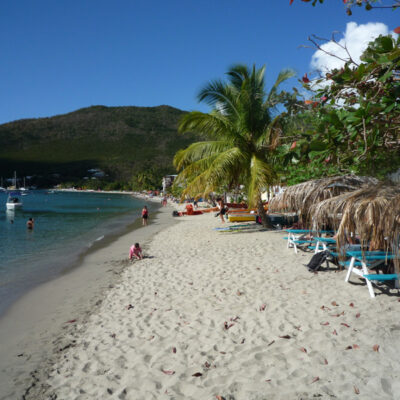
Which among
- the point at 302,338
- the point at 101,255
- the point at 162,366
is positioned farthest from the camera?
the point at 101,255

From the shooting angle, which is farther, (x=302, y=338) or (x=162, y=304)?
(x=162, y=304)

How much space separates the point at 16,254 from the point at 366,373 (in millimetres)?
13553

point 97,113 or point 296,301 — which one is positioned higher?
point 97,113

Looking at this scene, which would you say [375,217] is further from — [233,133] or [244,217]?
[244,217]

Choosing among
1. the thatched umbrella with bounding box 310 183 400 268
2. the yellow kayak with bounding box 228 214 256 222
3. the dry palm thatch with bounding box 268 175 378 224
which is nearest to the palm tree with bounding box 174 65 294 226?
the dry palm thatch with bounding box 268 175 378 224

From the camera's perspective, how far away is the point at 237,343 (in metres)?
3.98

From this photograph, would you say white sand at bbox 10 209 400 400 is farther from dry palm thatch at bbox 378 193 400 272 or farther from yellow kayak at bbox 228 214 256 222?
yellow kayak at bbox 228 214 256 222

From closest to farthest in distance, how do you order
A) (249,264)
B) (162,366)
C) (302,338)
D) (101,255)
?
(162,366)
(302,338)
(249,264)
(101,255)

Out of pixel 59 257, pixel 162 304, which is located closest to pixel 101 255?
pixel 59 257

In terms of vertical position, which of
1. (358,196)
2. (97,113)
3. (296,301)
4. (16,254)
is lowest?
(16,254)

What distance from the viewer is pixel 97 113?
197 metres

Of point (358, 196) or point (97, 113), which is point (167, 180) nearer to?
point (358, 196)

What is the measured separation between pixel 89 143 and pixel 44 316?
570ft

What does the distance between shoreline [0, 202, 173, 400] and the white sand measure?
30 centimetres
